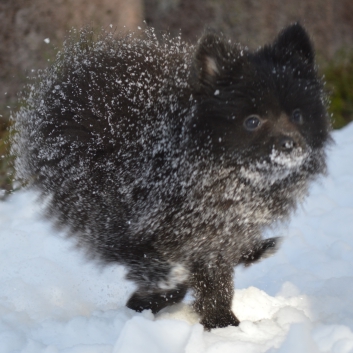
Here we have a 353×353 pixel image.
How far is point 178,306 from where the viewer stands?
302cm

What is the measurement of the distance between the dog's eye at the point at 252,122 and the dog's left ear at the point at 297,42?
51 centimetres

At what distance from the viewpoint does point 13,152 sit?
10.7 ft

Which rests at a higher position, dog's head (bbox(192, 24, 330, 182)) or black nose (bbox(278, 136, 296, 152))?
dog's head (bbox(192, 24, 330, 182))

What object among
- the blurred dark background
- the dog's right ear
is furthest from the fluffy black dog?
the blurred dark background

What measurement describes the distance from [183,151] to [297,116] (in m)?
0.55

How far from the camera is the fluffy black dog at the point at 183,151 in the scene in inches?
102

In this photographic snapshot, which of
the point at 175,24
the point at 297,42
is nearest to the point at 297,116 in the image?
the point at 297,42

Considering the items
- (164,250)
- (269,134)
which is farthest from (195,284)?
(269,134)

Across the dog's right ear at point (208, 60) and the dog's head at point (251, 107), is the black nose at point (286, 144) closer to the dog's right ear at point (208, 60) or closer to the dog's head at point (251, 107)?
the dog's head at point (251, 107)

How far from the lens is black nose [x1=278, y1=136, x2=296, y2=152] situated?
2512mm

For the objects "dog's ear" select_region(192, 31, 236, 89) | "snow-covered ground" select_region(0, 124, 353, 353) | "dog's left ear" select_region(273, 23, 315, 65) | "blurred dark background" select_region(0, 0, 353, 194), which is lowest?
"snow-covered ground" select_region(0, 124, 353, 353)

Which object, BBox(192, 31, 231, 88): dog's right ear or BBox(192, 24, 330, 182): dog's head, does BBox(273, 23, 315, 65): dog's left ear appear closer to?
BBox(192, 24, 330, 182): dog's head

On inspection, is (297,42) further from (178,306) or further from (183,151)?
(178,306)

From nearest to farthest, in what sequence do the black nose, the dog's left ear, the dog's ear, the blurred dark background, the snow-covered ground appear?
1. the snow-covered ground
2. the black nose
3. the dog's ear
4. the dog's left ear
5. the blurred dark background
